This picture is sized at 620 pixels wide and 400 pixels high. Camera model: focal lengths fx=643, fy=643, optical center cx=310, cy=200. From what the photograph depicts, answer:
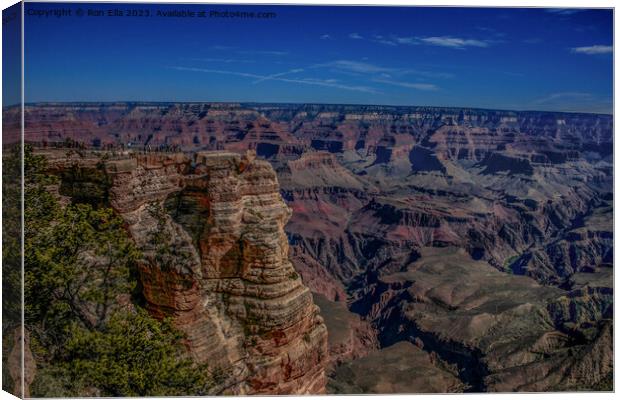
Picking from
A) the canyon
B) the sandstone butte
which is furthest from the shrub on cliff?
the canyon

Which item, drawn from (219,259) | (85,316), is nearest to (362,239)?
(219,259)

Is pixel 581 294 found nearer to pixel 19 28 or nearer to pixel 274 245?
pixel 274 245

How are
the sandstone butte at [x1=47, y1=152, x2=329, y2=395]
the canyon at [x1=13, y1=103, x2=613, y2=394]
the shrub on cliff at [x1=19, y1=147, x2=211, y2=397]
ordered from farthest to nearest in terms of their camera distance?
the canyon at [x1=13, y1=103, x2=613, y2=394], the sandstone butte at [x1=47, y1=152, x2=329, y2=395], the shrub on cliff at [x1=19, y1=147, x2=211, y2=397]

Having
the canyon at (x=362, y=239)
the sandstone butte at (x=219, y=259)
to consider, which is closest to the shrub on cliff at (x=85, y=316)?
the sandstone butte at (x=219, y=259)

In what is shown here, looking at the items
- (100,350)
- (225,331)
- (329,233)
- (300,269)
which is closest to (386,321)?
(300,269)

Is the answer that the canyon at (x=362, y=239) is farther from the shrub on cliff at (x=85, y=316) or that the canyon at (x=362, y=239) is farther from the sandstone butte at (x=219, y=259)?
the shrub on cliff at (x=85, y=316)

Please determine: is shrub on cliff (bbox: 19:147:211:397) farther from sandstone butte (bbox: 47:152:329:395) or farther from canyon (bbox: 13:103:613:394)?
canyon (bbox: 13:103:613:394)
